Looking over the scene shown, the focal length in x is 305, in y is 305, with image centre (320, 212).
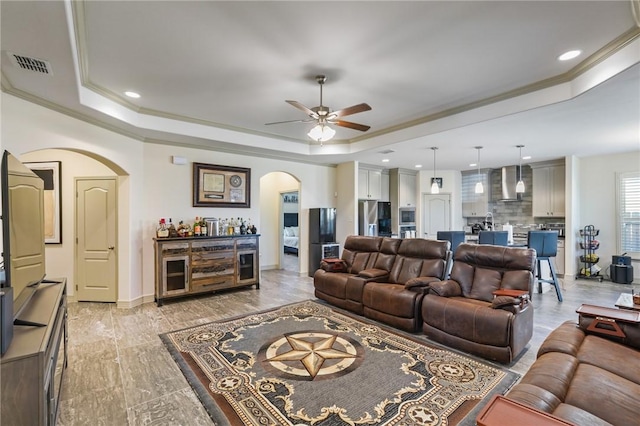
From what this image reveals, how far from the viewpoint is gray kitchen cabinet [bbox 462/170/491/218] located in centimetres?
827

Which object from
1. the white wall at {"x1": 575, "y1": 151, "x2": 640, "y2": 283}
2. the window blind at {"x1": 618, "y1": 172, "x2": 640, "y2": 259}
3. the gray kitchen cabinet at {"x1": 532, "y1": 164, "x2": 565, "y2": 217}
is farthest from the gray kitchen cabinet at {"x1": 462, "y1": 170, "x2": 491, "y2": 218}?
the window blind at {"x1": 618, "y1": 172, "x2": 640, "y2": 259}

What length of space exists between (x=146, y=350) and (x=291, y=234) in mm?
7399

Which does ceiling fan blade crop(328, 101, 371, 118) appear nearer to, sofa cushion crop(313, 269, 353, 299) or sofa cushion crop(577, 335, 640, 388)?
sofa cushion crop(313, 269, 353, 299)

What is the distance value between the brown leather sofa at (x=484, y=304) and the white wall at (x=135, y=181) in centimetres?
392

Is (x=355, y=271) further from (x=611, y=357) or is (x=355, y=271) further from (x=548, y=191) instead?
(x=548, y=191)

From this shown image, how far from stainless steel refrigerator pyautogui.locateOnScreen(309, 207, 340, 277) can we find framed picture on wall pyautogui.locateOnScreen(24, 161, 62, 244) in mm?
4422

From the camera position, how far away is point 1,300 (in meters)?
1.35

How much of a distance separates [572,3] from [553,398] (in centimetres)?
263

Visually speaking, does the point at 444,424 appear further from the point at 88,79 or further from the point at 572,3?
the point at 88,79

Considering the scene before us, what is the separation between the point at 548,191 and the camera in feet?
23.3

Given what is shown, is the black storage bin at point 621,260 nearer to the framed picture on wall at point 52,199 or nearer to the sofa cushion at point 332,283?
the sofa cushion at point 332,283

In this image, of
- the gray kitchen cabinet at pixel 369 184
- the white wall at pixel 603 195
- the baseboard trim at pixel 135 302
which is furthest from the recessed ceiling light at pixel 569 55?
the baseboard trim at pixel 135 302

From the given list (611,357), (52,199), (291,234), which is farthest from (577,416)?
(291,234)

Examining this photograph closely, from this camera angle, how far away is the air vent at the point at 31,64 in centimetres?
237
